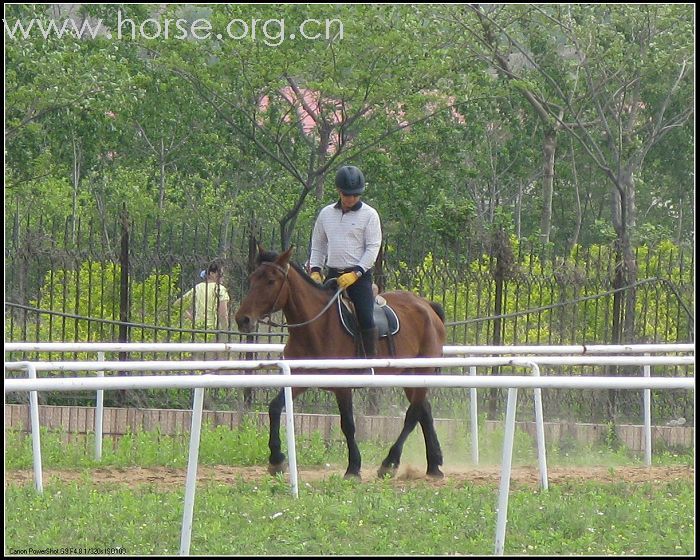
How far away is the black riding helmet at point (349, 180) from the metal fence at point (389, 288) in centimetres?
256

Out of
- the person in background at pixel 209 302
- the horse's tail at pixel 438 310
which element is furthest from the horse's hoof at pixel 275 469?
the person in background at pixel 209 302

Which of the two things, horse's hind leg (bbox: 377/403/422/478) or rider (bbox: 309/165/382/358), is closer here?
horse's hind leg (bbox: 377/403/422/478)

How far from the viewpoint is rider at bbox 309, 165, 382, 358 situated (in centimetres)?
1130

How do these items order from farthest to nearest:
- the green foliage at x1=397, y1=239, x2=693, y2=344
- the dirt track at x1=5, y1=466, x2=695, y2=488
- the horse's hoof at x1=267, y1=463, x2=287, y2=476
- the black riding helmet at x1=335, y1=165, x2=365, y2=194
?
the green foliage at x1=397, y1=239, x2=693, y2=344, the black riding helmet at x1=335, y1=165, x2=365, y2=194, the horse's hoof at x1=267, y1=463, x2=287, y2=476, the dirt track at x1=5, y1=466, x2=695, y2=488

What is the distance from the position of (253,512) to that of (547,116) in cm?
1968

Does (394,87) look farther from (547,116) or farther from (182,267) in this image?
(182,267)

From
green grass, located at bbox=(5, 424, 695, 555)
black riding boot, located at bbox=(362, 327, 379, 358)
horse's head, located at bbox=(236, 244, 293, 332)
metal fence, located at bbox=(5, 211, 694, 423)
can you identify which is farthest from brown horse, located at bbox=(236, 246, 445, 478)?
metal fence, located at bbox=(5, 211, 694, 423)

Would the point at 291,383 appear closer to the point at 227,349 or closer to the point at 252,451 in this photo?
the point at 227,349

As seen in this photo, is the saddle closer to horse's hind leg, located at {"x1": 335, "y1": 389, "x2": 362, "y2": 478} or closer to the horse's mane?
the horse's mane

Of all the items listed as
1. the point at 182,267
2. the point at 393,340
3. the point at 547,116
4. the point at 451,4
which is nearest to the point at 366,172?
the point at 547,116

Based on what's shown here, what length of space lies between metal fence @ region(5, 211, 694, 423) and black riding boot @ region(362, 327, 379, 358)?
259 centimetres

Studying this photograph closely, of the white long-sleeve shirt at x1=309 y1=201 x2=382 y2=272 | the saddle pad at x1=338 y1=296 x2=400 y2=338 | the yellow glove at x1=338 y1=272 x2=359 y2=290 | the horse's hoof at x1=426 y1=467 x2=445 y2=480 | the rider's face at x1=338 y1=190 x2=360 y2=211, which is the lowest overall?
the horse's hoof at x1=426 y1=467 x2=445 y2=480

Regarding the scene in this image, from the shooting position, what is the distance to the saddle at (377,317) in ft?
37.3

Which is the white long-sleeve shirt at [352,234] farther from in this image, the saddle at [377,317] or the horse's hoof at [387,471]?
the horse's hoof at [387,471]
